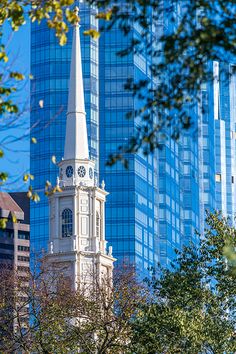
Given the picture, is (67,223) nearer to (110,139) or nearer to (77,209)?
(77,209)

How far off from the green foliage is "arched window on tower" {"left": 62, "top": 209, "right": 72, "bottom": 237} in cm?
7217

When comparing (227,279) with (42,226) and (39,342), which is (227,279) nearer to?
(39,342)

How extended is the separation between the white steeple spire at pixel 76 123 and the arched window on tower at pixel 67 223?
17.9 ft

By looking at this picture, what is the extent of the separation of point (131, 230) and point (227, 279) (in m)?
111

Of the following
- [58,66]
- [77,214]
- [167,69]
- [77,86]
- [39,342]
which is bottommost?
[167,69]

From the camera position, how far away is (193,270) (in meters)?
76.1

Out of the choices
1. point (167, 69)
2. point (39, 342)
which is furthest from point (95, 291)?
point (167, 69)

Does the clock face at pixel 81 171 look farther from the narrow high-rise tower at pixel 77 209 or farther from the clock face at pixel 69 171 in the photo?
the clock face at pixel 69 171

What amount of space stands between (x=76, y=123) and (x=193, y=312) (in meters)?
79.0

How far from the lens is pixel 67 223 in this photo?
15025 cm

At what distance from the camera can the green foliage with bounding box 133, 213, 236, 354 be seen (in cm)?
7156

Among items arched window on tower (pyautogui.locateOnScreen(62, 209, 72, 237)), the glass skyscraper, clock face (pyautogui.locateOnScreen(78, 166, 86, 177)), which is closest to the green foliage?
clock face (pyautogui.locateOnScreen(78, 166, 86, 177))

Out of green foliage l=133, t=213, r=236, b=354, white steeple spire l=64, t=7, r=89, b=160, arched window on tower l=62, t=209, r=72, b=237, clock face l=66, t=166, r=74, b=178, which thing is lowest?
green foliage l=133, t=213, r=236, b=354

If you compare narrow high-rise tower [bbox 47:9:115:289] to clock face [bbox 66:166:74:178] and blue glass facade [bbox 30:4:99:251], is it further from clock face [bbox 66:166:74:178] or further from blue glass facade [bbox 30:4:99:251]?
blue glass facade [bbox 30:4:99:251]
